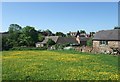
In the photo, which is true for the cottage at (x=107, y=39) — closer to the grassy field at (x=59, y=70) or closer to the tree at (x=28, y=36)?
the grassy field at (x=59, y=70)

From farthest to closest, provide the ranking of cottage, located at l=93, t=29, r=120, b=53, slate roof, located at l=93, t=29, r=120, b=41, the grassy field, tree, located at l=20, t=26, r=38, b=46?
tree, located at l=20, t=26, r=38, b=46, slate roof, located at l=93, t=29, r=120, b=41, cottage, located at l=93, t=29, r=120, b=53, the grassy field

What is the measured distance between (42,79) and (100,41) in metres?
42.1

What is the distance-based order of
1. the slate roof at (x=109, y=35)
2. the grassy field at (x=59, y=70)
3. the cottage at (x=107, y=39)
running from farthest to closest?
the slate roof at (x=109, y=35)
the cottage at (x=107, y=39)
the grassy field at (x=59, y=70)

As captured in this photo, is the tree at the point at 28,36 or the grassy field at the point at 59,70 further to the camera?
the tree at the point at 28,36

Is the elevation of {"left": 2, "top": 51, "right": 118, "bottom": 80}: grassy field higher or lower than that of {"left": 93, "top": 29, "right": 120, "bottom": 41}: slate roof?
A: lower

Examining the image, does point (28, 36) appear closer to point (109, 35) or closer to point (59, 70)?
point (109, 35)

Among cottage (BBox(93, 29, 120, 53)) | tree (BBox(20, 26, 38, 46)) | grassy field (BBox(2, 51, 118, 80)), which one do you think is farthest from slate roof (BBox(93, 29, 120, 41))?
tree (BBox(20, 26, 38, 46))

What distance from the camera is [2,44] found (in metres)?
63.6

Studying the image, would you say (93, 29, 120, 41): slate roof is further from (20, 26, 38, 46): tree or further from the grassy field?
(20, 26, 38, 46): tree

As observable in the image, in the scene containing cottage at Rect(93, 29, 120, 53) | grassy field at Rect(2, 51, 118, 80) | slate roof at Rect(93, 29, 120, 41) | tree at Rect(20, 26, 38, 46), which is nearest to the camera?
grassy field at Rect(2, 51, 118, 80)

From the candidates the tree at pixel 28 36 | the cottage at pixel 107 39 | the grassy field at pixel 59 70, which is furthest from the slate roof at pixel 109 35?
the tree at pixel 28 36

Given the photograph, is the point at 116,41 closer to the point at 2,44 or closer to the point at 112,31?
the point at 112,31

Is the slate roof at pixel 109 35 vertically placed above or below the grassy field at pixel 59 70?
above

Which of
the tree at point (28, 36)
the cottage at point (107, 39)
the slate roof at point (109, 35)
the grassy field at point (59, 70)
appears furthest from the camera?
the tree at point (28, 36)
